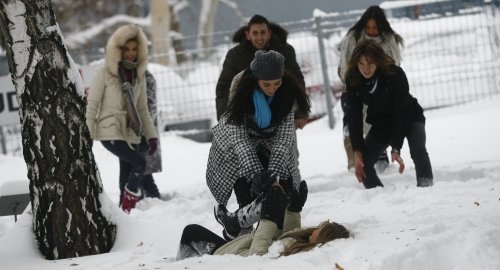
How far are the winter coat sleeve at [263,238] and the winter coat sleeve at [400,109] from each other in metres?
2.17

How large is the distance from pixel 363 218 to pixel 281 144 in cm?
72

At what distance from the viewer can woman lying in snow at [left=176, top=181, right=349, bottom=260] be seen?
4.19m

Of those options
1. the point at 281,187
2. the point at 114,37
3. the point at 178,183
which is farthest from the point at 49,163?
the point at 178,183

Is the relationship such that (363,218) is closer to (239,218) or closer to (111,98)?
(239,218)

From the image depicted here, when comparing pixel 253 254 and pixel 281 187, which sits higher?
pixel 281 187

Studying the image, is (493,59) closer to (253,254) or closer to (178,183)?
(178,183)

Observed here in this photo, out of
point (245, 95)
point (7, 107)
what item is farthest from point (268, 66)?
point (7, 107)

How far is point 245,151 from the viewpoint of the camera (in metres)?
4.73

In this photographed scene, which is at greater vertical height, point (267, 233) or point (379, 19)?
point (379, 19)

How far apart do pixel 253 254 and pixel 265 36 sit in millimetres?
2885

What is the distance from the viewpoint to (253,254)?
4195mm

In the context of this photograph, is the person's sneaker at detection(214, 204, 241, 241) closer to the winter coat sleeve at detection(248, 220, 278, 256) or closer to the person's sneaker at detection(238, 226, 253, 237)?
the person's sneaker at detection(238, 226, 253, 237)

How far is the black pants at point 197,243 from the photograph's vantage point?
15.0 ft

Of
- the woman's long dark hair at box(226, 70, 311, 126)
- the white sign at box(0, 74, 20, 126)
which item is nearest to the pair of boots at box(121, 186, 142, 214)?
the woman's long dark hair at box(226, 70, 311, 126)
